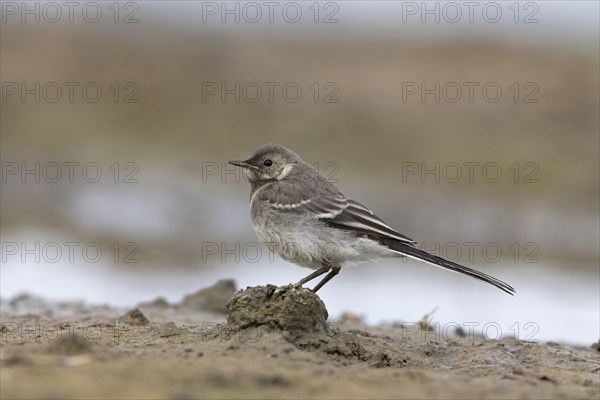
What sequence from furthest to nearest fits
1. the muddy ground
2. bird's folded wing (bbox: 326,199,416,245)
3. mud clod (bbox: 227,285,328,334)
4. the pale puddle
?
the pale puddle → bird's folded wing (bbox: 326,199,416,245) → mud clod (bbox: 227,285,328,334) → the muddy ground

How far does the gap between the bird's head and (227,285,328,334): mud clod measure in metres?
2.43

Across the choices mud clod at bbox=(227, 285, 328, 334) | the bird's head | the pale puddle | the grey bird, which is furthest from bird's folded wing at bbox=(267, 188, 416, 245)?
the pale puddle

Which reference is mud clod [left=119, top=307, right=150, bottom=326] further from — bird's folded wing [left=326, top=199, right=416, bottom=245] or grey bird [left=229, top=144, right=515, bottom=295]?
bird's folded wing [left=326, top=199, right=416, bottom=245]

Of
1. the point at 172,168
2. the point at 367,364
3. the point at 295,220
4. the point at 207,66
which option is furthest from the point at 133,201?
the point at 367,364

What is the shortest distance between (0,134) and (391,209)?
13.6m

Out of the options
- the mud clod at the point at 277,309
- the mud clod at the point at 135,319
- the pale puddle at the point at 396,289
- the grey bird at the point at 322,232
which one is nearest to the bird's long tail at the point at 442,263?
the grey bird at the point at 322,232

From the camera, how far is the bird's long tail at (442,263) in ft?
29.5

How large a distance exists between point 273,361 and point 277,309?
0.96 metres

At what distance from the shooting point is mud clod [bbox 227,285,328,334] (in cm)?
797

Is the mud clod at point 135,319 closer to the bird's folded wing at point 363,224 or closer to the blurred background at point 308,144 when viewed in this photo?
the bird's folded wing at point 363,224

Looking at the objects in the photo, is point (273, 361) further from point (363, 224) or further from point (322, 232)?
point (363, 224)

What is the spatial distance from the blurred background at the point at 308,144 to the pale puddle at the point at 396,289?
7 centimetres

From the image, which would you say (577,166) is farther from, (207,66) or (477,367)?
(477,367)

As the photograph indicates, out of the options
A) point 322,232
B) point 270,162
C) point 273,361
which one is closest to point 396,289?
point 270,162
